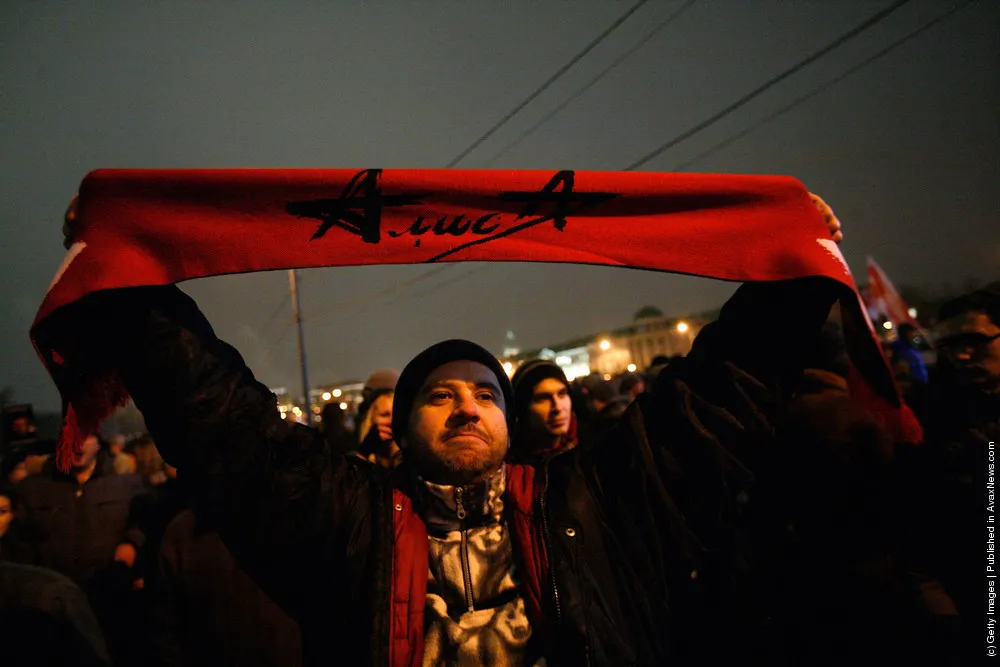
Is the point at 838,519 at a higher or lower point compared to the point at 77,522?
lower

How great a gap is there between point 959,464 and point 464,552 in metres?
2.44

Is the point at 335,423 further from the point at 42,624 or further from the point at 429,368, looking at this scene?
the point at 429,368

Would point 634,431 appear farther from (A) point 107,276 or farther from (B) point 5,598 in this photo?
(B) point 5,598

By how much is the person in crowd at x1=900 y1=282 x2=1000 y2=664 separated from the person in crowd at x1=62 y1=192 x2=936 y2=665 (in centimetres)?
120

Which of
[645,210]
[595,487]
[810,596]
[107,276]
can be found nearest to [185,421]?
[107,276]

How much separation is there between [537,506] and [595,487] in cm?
24

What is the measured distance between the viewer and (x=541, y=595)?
5.85 ft

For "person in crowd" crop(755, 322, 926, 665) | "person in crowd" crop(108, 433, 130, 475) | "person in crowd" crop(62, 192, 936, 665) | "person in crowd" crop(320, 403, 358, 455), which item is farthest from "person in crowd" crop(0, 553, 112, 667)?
"person in crowd" crop(108, 433, 130, 475)

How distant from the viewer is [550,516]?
1.89 metres

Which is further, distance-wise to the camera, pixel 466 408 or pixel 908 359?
pixel 908 359

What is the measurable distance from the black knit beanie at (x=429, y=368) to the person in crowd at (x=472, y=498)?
10.8 inches

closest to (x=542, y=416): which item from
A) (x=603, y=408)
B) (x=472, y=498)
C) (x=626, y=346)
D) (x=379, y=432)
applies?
(x=379, y=432)

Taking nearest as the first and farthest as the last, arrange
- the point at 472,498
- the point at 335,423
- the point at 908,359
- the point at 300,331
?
1. the point at 472,498
2. the point at 335,423
3. the point at 908,359
4. the point at 300,331

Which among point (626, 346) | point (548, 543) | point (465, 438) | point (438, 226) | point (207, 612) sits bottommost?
point (207, 612)
